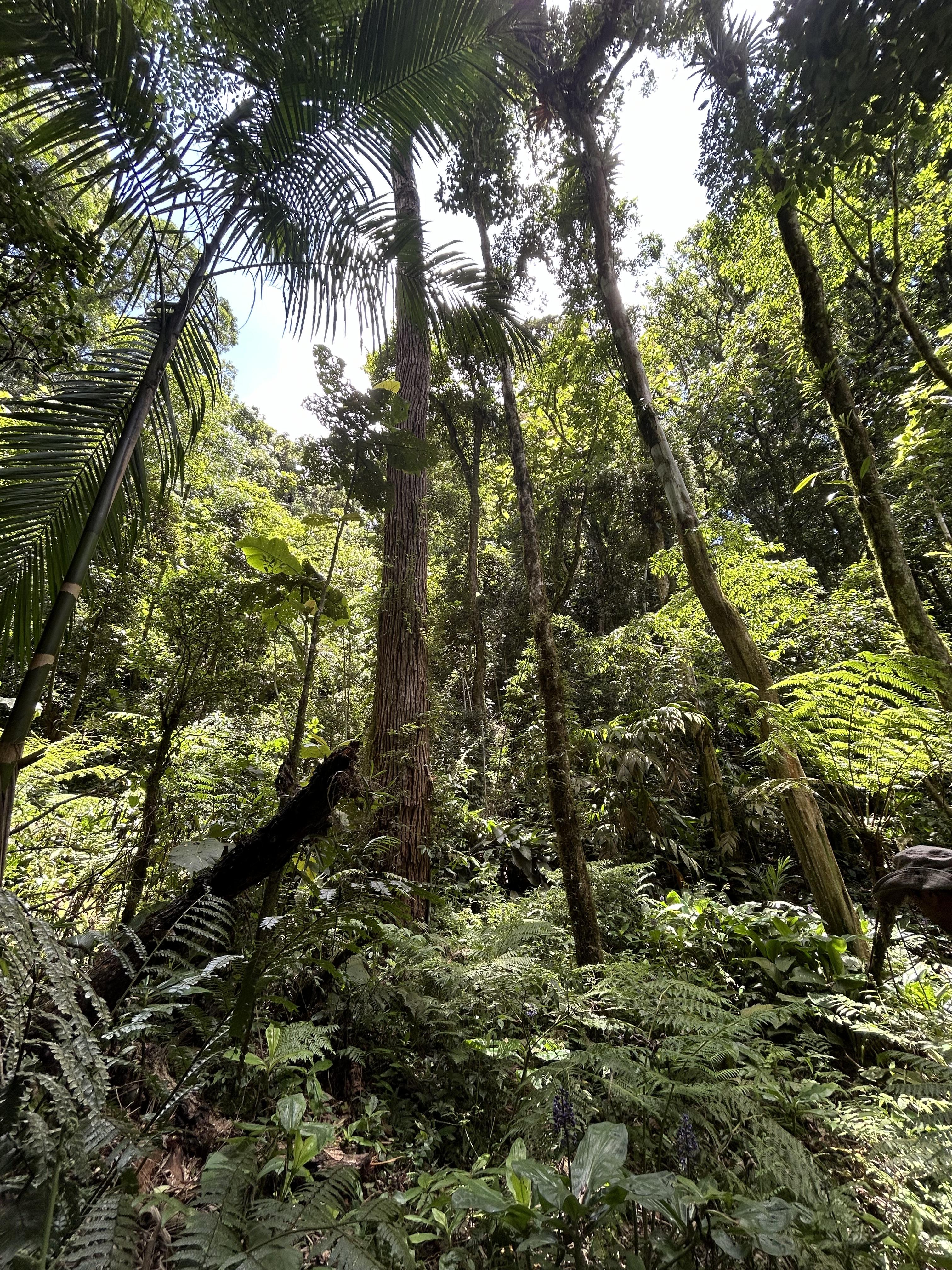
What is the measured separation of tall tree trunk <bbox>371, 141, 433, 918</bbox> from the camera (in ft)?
11.7

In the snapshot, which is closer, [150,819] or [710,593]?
[150,819]

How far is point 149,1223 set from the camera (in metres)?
1.13

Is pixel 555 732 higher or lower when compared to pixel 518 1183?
higher

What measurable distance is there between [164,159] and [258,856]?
2321 mm

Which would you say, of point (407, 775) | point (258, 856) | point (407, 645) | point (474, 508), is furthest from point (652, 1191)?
point (474, 508)

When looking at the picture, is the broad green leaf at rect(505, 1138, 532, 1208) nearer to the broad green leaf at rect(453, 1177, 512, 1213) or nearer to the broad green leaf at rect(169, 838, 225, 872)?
the broad green leaf at rect(453, 1177, 512, 1213)

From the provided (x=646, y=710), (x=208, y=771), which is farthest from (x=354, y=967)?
(x=646, y=710)

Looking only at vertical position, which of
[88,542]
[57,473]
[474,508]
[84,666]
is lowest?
[88,542]

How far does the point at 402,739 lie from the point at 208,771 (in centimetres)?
129

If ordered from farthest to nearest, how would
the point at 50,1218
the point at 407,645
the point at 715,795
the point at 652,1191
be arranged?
the point at 715,795, the point at 407,645, the point at 652,1191, the point at 50,1218

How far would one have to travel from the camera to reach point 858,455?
3514mm

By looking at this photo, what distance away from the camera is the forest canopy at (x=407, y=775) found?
3.81 feet

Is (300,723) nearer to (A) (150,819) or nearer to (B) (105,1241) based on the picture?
(A) (150,819)

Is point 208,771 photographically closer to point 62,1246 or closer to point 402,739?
point 402,739
